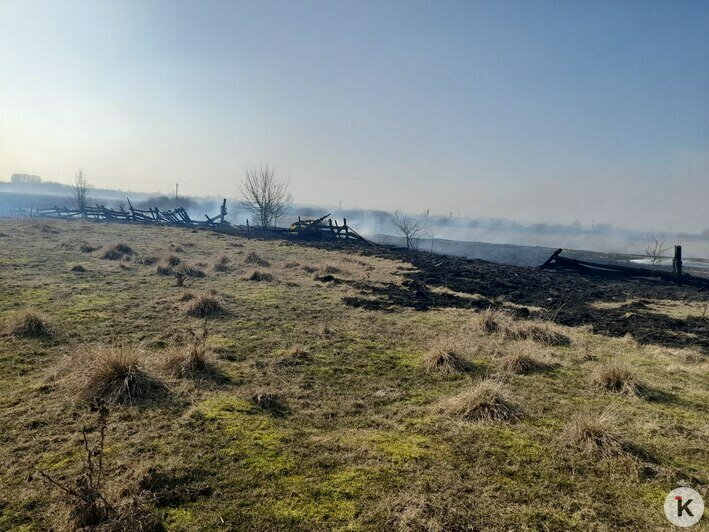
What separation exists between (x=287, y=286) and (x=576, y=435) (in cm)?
1001

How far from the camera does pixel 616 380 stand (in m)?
5.48

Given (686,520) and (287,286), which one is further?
(287,286)

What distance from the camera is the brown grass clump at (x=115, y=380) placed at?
4.54 meters

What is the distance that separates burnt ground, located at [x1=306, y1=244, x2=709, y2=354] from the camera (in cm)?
925

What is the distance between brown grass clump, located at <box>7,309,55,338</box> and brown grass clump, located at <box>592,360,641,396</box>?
29.3 ft

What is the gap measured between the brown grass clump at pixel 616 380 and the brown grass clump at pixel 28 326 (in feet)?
29.3

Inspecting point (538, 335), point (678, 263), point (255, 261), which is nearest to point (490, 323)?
point (538, 335)

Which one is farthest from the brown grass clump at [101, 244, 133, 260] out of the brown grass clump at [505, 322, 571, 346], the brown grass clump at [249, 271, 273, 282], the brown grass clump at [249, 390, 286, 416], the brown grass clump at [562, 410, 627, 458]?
the brown grass clump at [562, 410, 627, 458]

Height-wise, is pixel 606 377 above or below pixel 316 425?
above

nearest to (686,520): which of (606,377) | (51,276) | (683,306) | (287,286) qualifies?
(606,377)

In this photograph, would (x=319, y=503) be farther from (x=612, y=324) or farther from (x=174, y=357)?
(x=612, y=324)

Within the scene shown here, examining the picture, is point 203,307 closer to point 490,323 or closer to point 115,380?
point 115,380

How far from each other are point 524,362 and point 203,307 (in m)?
6.70

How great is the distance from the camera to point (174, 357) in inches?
215
